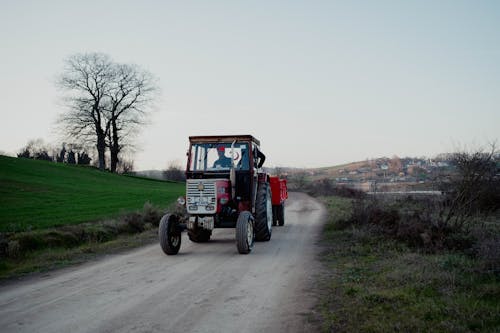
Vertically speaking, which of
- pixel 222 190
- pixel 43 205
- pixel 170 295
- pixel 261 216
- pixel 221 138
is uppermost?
pixel 221 138

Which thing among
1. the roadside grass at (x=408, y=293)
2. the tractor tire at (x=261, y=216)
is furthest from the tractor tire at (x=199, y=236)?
the roadside grass at (x=408, y=293)

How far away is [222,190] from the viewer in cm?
1055

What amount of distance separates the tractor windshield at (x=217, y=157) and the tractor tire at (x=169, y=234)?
178cm

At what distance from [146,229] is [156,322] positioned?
10.3 m

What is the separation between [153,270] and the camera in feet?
27.3

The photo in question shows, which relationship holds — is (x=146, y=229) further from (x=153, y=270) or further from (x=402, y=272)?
(x=402, y=272)

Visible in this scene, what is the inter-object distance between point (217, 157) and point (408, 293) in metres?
6.57

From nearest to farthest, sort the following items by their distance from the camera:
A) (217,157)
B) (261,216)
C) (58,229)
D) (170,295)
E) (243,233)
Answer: (170,295) < (243,233) < (261,216) < (217,157) < (58,229)

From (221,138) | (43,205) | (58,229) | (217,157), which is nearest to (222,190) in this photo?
(217,157)

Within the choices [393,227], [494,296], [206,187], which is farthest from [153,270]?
[393,227]

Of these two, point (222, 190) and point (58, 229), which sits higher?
point (222, 190)

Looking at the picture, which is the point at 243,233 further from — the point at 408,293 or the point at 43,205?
the point at 43,205

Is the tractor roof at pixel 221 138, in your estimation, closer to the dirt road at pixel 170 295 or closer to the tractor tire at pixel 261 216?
the tractor tire at pixel 261 216

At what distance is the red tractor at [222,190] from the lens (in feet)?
33.9
